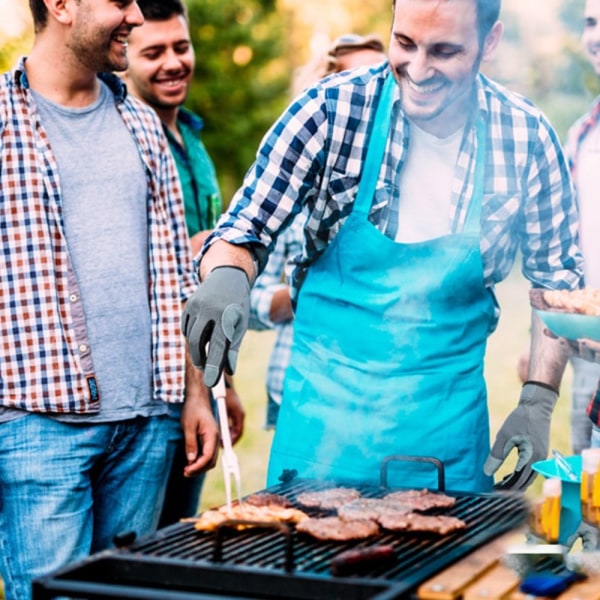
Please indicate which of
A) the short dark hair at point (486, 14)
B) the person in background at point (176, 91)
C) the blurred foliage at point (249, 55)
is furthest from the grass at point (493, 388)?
the blurred foliage at point (249, 55)

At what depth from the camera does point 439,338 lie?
9.83 ft

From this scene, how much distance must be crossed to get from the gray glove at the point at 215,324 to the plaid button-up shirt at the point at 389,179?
0.24 metres

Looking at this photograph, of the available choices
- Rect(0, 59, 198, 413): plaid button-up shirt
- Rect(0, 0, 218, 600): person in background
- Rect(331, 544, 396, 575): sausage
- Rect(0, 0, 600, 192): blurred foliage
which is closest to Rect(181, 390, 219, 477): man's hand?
Rect(0, 0, 218, 600): person in background

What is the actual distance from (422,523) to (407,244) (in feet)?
2.97

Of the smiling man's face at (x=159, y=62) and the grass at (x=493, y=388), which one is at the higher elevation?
the smiling man's face at (x=159, y=62)

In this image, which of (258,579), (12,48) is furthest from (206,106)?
(258,579)

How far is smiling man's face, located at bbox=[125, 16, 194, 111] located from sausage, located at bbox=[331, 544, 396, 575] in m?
2.68

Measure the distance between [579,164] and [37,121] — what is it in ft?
6.68

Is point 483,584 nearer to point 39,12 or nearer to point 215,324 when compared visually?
point 215,324

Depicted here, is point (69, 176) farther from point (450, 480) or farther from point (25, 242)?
point (450, 480)

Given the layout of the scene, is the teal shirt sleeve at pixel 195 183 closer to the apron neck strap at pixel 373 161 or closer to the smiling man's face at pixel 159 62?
the smiling man's face at pixel 159 62

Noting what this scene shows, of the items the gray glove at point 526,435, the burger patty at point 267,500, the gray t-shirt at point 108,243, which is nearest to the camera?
the burger patty at point 267,500

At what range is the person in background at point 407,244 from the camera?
2930mm

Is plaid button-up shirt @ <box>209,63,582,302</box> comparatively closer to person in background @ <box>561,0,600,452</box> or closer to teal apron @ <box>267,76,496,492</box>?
teal apron @ <box>267,76,496,492</box>
